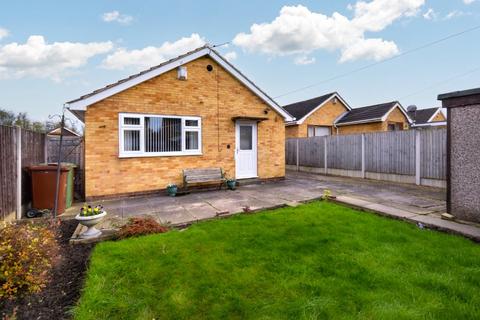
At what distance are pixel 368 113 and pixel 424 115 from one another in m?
10.1

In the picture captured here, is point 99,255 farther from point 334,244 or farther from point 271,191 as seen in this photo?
point 271,191

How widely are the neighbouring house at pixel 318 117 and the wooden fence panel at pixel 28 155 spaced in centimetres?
1619

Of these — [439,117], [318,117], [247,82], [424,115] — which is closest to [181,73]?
[247,82]

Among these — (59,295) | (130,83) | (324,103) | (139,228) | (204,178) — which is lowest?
(59,295)

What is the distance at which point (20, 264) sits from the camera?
299cm

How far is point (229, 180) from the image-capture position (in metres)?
10.0

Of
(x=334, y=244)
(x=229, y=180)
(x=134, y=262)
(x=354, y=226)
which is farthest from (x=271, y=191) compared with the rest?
(x=134, y=262)

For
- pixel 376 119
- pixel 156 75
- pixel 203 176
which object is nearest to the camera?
pixel 156 75

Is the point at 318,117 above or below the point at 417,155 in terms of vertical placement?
above

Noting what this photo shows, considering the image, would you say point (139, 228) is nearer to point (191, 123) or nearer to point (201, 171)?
point (201, 171)

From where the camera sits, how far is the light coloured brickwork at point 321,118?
20312 mm

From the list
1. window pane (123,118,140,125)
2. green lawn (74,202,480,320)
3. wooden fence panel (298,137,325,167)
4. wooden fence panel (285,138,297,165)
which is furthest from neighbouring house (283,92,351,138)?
green lawn (74,202,480,320)

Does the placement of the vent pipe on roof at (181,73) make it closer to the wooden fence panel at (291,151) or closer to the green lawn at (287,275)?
the green lawn at (287,275)

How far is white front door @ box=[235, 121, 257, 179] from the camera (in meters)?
10.8
